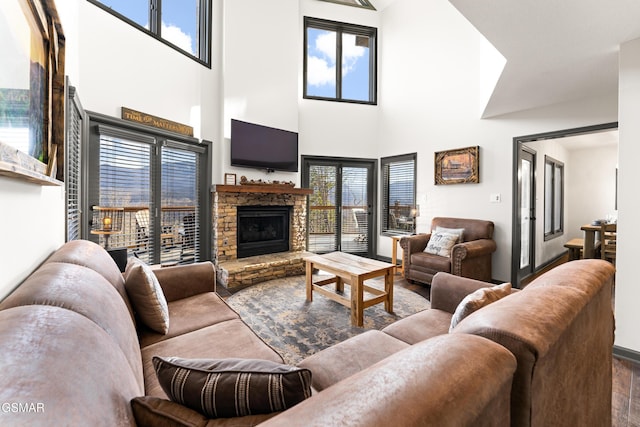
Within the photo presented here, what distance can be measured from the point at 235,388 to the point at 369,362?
79 centimetres

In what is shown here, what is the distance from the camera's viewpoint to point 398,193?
5383 millimetres

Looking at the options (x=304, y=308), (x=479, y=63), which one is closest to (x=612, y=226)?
(x=479, y=63)

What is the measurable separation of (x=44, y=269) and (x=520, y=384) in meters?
1.75

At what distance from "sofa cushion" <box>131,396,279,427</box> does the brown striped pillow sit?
0.05 ft

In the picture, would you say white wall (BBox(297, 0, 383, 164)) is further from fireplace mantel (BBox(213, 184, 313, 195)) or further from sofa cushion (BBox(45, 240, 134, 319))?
sofa cushion (BBox(45, 240, 134, 319))

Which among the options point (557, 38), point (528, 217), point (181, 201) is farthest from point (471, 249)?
Answer: point (181, 201)

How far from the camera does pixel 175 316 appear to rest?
178cm

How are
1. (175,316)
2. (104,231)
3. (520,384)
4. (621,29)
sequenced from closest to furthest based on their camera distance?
(520,384) < (175,316) < (621,29) < (104,231)

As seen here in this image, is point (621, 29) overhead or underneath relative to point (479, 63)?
underneath

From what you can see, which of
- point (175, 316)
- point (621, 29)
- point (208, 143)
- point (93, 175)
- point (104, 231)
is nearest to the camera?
point (175, 316)

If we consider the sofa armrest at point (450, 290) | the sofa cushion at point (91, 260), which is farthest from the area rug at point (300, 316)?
the sofa cushion at point (91, 260)

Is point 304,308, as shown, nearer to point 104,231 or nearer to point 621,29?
point 104,231

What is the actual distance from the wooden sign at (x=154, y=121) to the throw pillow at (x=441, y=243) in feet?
12.0

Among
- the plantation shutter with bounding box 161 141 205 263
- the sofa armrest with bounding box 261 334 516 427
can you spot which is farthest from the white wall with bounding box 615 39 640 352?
the plantation shutter with bounding box 161 141 205 263
